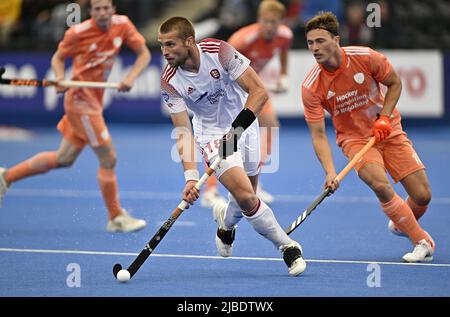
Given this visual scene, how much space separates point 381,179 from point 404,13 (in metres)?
9.88

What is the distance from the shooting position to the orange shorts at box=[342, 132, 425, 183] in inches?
256

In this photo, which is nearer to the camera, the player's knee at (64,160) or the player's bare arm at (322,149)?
the player's bare arm at (322,149)

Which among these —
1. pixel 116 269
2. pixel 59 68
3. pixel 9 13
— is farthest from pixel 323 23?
pixel 9 13

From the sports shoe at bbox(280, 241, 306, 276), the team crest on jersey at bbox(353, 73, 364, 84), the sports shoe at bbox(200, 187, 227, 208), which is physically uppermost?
the team crest on jersey at bbox(353, 73, 364, 84)

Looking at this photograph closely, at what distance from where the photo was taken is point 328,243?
23.5 feet

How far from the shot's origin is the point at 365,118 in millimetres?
6555

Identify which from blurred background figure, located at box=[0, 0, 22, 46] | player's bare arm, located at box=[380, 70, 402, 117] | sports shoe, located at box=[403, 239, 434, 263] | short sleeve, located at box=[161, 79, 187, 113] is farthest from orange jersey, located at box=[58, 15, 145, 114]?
blurred background figure, located at box=[0, 0, 22, 46]

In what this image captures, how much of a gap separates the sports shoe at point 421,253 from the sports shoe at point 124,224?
2.34m

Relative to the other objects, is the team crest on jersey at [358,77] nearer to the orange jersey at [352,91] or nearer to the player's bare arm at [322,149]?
the orange jersey at [352,91]

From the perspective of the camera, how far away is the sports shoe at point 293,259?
584 centimetres

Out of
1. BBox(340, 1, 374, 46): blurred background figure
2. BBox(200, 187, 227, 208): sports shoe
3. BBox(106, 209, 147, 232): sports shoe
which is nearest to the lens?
BBox(106, 209, 147, 232): sports shoe

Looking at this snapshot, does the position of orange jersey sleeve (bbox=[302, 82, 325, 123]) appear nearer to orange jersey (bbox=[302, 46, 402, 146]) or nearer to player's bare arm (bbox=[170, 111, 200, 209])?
orange jersey (bbox=[302, 46, 402, 146])

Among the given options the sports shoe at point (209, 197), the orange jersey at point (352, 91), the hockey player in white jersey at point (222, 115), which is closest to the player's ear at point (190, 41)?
the hockey player in white jersey at point (222, 115)
